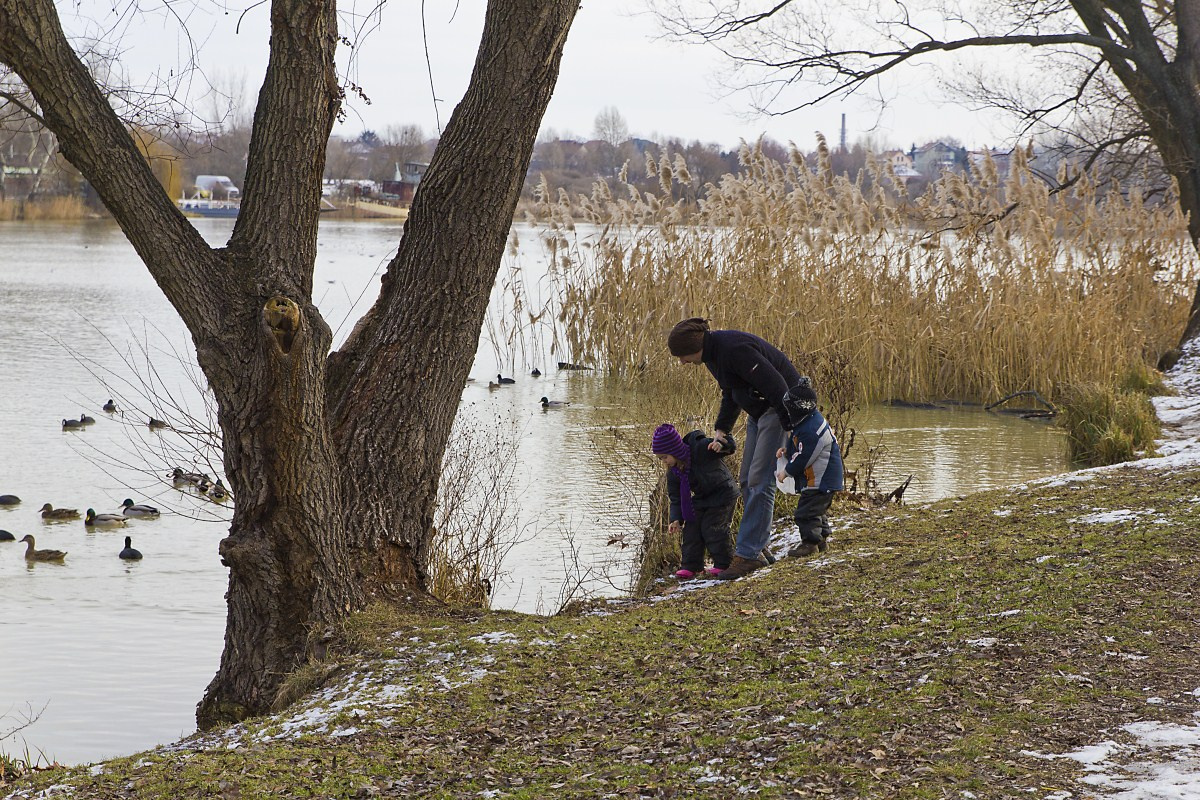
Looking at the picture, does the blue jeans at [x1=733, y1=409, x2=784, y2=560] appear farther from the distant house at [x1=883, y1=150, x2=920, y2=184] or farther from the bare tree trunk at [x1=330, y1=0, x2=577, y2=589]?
the distant house at [x1=883, y1=150, x2=920, y2=184]

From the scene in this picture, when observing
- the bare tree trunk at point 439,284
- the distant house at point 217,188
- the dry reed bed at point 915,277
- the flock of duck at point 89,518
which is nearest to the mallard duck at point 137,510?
the flock of duck at point 89,518

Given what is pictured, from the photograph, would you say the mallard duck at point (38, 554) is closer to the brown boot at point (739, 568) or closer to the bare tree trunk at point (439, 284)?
the bare tree trunk at point (439, 284)

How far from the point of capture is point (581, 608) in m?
5.91

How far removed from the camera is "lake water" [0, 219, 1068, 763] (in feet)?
19.5

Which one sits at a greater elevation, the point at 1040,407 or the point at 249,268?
the point at 249,268

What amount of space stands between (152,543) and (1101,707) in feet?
22.7

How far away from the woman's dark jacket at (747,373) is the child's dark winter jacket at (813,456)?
0.52 ft

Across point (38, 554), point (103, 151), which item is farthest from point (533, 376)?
point (103, 151)

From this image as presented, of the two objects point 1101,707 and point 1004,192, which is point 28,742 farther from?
point 1004,192

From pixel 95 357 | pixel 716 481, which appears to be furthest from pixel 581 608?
pixel 95 357

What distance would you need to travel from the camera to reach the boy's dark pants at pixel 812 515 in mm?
6441

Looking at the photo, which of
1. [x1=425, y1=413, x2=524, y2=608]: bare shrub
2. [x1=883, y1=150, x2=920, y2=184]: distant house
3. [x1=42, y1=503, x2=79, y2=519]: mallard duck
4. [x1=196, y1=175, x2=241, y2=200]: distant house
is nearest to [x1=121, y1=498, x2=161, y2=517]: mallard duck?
[x1=42, y1=503, x2=79, y2=519]: mallard duck

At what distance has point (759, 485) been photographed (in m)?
6.36

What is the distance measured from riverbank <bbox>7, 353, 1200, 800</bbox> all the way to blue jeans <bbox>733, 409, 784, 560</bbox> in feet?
1.81
